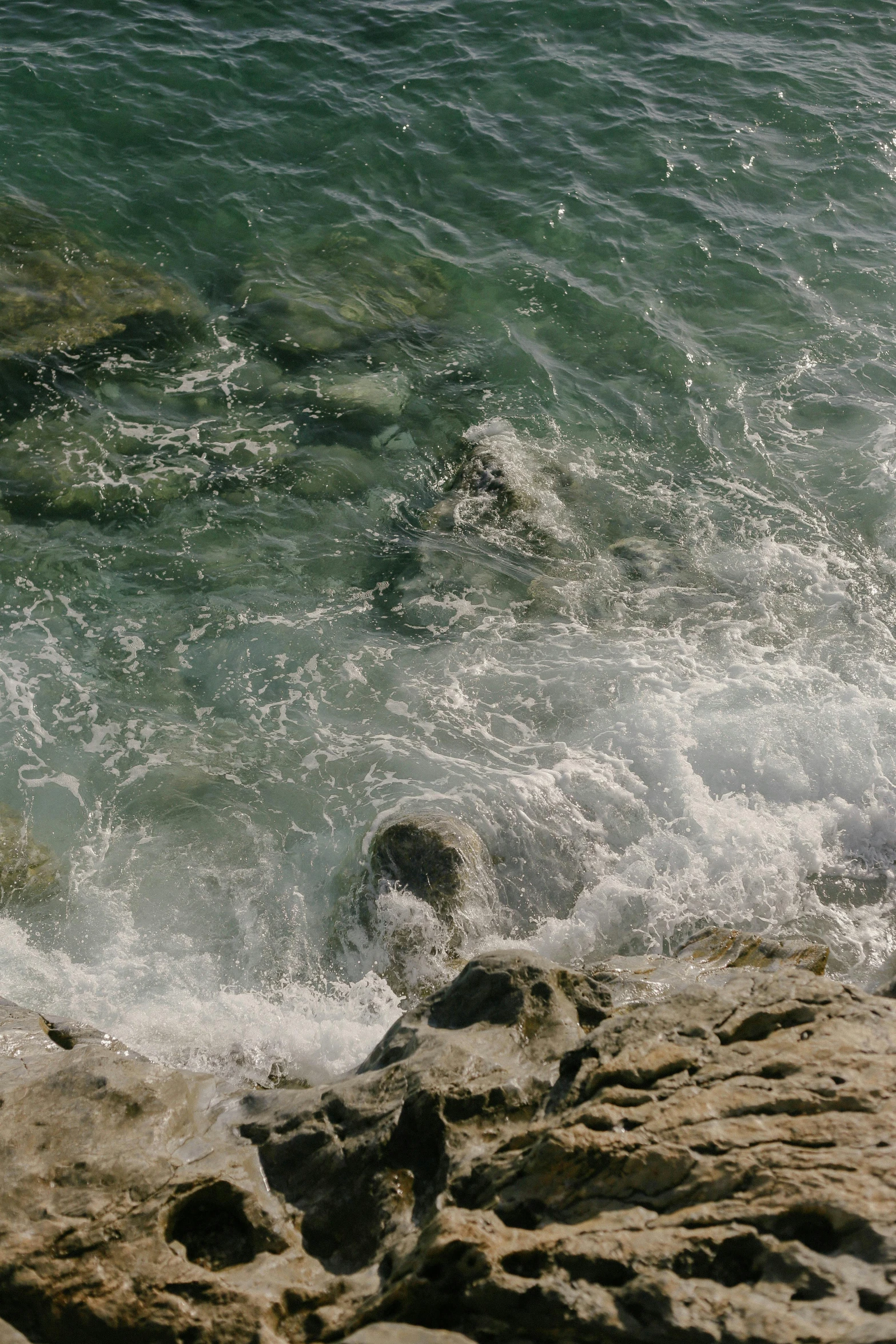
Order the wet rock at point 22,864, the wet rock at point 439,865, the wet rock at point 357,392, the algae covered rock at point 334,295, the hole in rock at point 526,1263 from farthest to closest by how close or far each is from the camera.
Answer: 1. the algae covered rock at point 334,295
2. the wet rock at point 357,392
3. the wet rock at point 22,864
4. the wet rock at point 439,865
5. the hole in rock at point 526,1263

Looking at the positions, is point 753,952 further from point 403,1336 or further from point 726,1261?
point 403,1336

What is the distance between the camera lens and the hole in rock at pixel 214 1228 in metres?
4.95

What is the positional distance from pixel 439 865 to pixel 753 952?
249 cm

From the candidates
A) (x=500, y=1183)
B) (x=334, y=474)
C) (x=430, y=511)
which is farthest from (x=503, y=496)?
(x=500, y=1183)

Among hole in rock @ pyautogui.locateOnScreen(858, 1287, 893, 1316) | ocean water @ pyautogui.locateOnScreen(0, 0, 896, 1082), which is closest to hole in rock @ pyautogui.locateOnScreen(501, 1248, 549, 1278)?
hole in rock @ pyautogui.locateOnScreen(858, 1287, 893, 1316)

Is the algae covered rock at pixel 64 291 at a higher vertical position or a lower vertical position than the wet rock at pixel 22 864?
higher

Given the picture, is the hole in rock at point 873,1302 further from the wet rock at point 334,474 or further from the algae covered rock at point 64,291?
the algae covered rock at point 64,291

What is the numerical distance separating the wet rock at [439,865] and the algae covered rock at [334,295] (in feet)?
27.0

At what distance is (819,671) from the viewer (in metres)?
10.5

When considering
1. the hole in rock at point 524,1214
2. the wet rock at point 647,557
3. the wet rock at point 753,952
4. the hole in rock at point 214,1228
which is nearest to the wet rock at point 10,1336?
the hole in rock at point 214,1228

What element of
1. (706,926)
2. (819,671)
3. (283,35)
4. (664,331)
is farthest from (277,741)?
(283,35)

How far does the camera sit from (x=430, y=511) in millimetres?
12086

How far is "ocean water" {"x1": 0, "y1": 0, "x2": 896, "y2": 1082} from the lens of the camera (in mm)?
8422

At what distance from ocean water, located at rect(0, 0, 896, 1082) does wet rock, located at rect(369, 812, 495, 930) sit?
187mm
